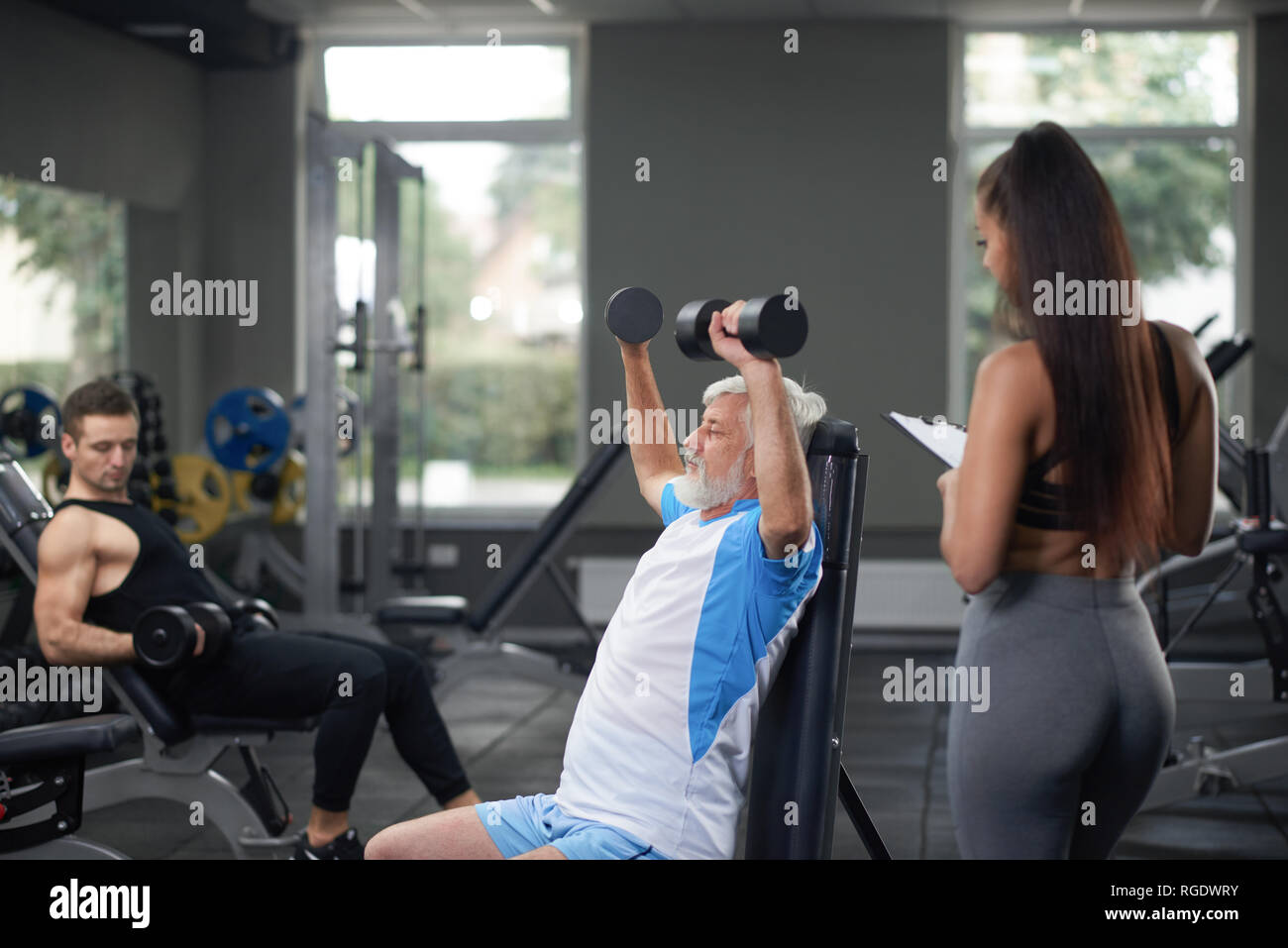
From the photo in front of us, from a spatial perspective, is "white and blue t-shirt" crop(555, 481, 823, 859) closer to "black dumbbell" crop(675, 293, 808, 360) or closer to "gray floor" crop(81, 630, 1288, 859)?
"black dumbbell" crop(675, 293, 808, 360)

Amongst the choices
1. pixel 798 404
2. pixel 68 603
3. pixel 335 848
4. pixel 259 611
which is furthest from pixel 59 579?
pixel 798 404

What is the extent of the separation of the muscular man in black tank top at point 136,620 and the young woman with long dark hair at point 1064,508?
5.35ft

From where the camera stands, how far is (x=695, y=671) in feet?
5.36

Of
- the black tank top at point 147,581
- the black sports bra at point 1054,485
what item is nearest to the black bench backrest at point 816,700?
the black sports bra at point 1054,485

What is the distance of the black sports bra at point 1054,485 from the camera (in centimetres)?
135

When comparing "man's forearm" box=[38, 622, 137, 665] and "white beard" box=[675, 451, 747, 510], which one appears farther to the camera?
"man's forearm" box=[38, 622, 137, 665]

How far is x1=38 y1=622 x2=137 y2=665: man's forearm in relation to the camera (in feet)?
8.61

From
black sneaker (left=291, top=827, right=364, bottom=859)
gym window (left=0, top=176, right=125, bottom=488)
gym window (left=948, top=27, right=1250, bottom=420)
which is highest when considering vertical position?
gym window (left=948, top=27, right=1250, bottom=420)

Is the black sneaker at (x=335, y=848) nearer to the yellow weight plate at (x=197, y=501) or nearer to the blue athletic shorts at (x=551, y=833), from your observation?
the blue athletic shorts at (x=551, y=833)

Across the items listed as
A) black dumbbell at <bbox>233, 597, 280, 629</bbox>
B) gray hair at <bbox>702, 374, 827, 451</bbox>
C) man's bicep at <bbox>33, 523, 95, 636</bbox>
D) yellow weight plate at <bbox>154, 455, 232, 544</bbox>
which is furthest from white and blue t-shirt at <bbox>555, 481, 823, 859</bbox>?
yellow weight plate at <bbox>154, 455, 232, 544</bbox>

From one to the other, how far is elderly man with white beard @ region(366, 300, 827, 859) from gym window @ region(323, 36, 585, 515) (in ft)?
14.8
